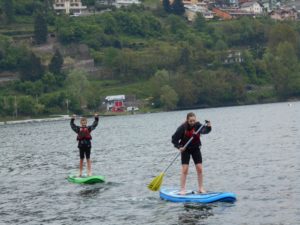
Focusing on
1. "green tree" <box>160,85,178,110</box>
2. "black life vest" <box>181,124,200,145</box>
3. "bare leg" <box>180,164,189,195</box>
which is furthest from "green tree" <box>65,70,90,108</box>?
"black life vest" <box>181,124,200,145</box>

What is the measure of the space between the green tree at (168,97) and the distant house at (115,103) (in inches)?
403

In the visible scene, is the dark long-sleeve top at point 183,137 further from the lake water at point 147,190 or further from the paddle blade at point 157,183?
the paddle blade at point 157,183

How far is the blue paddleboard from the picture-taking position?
2883 cm

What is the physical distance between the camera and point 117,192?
33969mm

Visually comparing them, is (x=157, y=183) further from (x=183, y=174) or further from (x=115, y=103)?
(x=115, y=103)

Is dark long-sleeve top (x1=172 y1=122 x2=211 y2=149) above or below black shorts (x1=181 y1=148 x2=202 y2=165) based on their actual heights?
above

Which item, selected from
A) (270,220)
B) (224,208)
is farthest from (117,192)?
(270,220)

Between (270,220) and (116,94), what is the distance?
166 m

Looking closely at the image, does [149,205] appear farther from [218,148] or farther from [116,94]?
[116,94]

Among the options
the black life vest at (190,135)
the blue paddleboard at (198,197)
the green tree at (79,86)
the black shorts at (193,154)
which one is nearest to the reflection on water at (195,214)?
the blue paddleboard at (198,197)

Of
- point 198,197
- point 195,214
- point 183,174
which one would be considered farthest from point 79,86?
point 195,214

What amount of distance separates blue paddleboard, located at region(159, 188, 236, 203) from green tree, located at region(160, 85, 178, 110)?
160 meters

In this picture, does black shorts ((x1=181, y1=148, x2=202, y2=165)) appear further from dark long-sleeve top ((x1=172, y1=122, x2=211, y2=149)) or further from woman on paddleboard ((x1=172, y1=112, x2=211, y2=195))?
dark long-sleeve top ((x1=172, y1=122, x2=211, y2=149))

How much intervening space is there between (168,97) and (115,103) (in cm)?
1370
